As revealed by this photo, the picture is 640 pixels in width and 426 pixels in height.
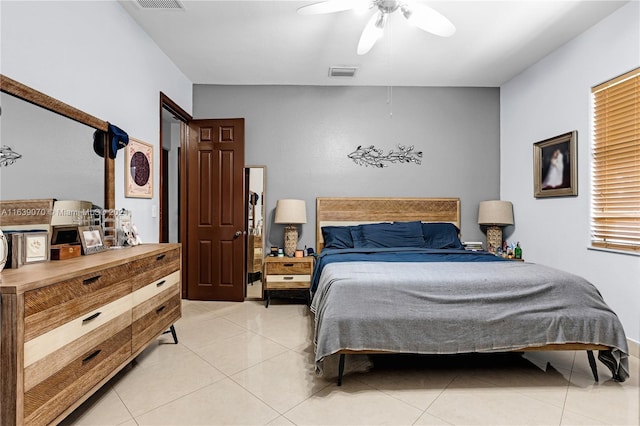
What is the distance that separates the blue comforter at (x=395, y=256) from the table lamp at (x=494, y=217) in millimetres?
866

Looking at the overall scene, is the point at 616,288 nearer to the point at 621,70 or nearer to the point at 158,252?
the point at 621,70

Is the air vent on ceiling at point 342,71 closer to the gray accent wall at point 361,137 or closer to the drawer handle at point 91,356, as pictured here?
the gray accent wall at point 361,137

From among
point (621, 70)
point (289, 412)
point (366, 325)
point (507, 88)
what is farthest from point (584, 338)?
point (507, 88)

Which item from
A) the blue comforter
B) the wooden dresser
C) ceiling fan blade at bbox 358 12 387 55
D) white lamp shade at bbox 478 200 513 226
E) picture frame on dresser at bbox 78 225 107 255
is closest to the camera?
the wooden dresser

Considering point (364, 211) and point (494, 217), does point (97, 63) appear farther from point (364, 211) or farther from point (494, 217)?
point (494, 217)

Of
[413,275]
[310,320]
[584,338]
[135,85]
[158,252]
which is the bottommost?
[310,320]

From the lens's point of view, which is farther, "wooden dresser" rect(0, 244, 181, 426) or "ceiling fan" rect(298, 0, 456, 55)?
"ceiling fan" rect(298, 0, 456, 55)

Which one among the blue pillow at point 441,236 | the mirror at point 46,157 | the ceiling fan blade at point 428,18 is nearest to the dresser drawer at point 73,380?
the mirror at point 46,157

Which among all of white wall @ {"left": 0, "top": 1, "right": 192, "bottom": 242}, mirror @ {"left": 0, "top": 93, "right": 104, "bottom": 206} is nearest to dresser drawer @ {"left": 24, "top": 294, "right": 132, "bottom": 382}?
mirror @ {"left": 0, "top": 93, "right": 104, "bottom": 206}

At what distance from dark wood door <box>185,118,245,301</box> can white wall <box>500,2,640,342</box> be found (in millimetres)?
3390

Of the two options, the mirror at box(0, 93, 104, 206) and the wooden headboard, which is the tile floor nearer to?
the mirror at box(0, 93, 104, 206)

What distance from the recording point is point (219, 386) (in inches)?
83.6

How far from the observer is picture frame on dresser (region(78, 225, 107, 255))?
2.04 metres

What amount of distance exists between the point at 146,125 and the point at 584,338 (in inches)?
149
